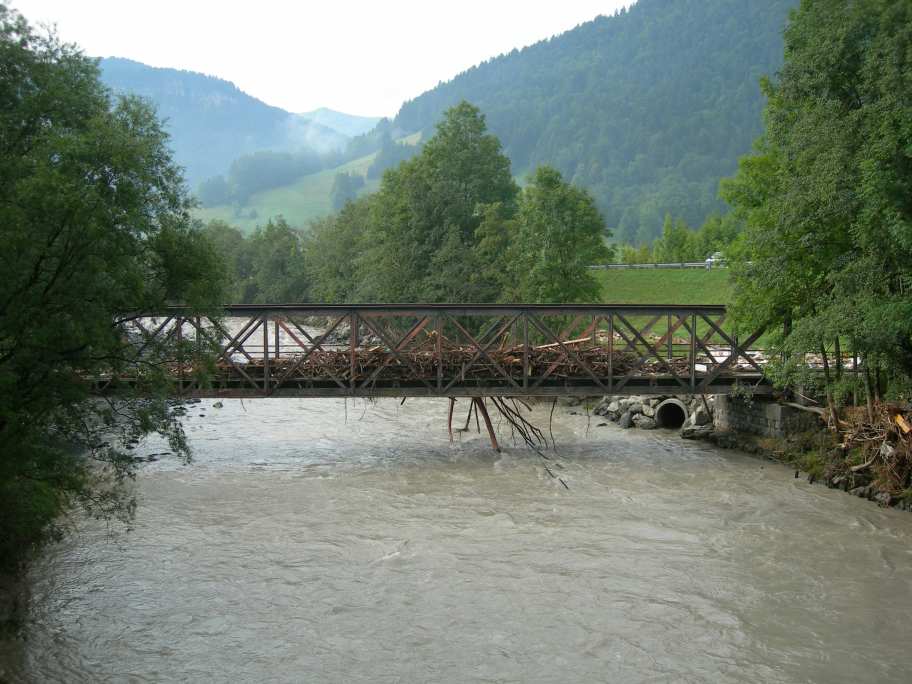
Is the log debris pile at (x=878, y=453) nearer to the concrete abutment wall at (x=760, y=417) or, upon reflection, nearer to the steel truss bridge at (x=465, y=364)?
the concrete abutment wall at (x=760, y=417)

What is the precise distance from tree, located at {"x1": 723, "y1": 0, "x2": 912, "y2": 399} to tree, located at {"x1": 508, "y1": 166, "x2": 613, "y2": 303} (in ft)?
46.8

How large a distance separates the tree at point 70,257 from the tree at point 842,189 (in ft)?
39.2

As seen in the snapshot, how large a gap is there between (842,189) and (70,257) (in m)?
14.0

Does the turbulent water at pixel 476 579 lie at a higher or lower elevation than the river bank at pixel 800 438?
lower

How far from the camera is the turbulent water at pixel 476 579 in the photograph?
404 inches

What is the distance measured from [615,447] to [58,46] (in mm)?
16797

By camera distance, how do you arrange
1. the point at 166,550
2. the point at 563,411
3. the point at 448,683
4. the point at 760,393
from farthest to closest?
the point at 563,411
the point at 760,393
the point at 166,550
the point at 448,683

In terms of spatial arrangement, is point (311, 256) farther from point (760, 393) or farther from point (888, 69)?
point (888, 69)

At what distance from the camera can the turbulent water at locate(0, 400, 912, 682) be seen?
10.2 metres

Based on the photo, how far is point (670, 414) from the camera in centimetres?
2583

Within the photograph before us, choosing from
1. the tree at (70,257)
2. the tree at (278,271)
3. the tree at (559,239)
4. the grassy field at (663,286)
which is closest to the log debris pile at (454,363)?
the tree at (70,257)

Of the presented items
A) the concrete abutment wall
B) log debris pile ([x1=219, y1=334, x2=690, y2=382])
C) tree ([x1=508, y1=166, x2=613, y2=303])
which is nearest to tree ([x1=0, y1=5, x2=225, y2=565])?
log debris pile ([x1=219, y1=334, x2=690, y2=382])

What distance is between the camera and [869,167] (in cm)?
1471

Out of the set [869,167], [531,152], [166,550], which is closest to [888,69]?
[869,167]
